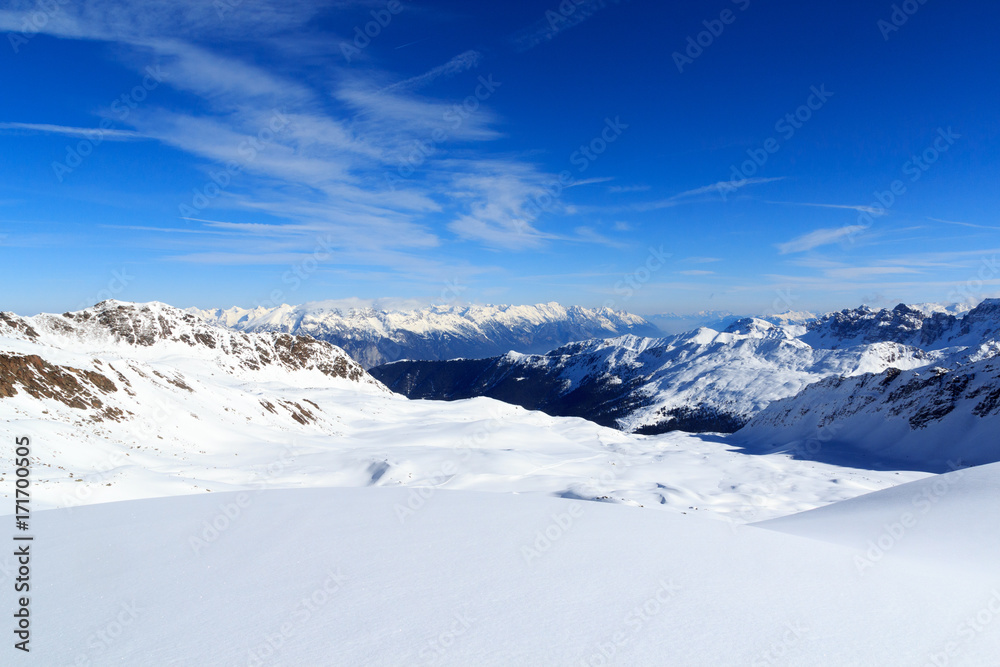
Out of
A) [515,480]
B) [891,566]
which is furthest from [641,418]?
[891,566]

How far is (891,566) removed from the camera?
702 cm

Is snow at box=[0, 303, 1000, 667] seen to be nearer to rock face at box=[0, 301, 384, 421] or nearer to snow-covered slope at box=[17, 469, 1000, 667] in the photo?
snow-covered slope at box=[17, 469, 1000, 667]

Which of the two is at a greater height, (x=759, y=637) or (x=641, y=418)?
(x=759, y=637)

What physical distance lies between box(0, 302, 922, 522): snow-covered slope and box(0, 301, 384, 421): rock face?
237 millimetres

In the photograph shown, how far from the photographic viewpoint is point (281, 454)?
33656 millimetres

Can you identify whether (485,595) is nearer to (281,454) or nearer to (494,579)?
(494,579)

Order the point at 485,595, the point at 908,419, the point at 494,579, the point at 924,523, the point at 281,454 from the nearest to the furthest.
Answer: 1. the point at 485,595
2. the point at 494,579
3. the point at 924,523
4. the point at 281,454
5. the point at 908,419

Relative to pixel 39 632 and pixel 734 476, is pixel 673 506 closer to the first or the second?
pixel 734 476

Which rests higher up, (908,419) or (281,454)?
(908,419)

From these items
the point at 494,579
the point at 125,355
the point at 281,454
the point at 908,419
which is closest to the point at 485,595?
the point at 494,579

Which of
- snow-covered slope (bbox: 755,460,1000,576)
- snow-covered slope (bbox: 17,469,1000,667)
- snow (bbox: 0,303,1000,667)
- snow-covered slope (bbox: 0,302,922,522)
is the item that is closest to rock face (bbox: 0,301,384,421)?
snow-covered slope (bbox: 0,302,922,522)

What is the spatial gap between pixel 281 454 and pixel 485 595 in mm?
32872

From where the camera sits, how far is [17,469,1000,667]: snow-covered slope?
4.59m

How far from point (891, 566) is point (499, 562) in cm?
615
